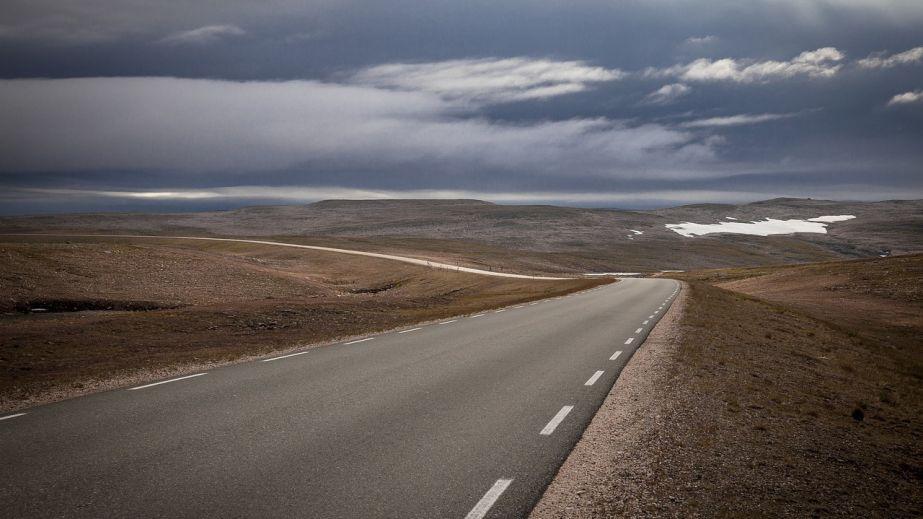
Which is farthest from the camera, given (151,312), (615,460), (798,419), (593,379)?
(151,312)

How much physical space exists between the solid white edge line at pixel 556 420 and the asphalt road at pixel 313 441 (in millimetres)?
59

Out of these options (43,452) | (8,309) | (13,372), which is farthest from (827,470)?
(8,309)

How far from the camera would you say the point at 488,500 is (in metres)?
5.63

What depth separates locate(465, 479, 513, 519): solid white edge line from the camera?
5.32 meters

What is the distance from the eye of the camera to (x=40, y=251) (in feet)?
122

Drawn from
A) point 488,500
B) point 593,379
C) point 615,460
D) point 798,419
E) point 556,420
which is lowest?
point 593,379

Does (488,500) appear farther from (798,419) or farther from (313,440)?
(798,419)

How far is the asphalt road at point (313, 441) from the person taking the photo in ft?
18.2

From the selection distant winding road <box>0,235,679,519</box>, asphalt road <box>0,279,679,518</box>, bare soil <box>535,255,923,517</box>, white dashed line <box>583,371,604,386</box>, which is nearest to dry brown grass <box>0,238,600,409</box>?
distant winding road <box>0,235,679,519</box>

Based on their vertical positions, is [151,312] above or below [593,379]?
below

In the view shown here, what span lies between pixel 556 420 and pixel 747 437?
2602 mm

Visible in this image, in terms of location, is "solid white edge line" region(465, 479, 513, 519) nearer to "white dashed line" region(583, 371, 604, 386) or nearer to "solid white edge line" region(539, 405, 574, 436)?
"solid white edge line" region(539, 405, 574, 436)

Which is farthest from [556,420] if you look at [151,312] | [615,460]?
[151,312]

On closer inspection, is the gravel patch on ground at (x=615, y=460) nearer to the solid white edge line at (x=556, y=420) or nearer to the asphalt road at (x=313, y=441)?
the asphalt road at (x=313, y=441)
